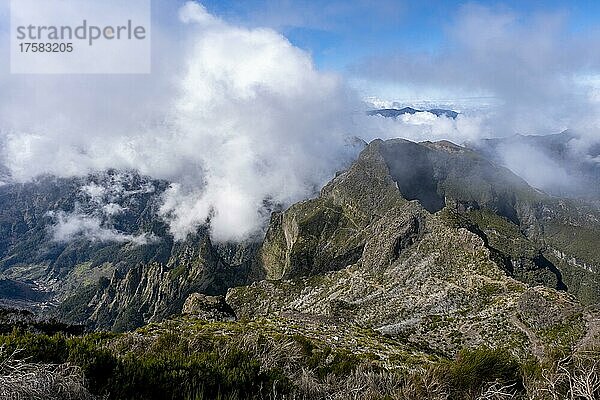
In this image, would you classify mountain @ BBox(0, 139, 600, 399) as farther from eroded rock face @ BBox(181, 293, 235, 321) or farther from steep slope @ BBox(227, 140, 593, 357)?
eroded rock face @ BBox(181, 293, 235, 321)

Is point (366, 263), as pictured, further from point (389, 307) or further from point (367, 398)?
point (367, 398)

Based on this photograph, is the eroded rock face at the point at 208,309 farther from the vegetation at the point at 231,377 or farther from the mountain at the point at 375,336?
the vegetation at the point at 231,377

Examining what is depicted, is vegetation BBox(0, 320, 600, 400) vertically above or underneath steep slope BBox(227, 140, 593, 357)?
above

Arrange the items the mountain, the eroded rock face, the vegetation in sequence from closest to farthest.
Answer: the vegetation, the mountain, the eroded rock face

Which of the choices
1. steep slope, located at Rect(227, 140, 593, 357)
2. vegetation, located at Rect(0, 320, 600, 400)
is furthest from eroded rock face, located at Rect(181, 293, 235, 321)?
vegetation, located at Rect(0, 320, 600, 400)

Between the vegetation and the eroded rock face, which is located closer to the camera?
the vegetation

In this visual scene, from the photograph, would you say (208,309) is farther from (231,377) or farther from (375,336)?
(231,377)

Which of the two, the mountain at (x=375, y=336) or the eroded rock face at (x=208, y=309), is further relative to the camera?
the eroded rock face at (x=208, y=309)

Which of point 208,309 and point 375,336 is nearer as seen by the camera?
point 375,336

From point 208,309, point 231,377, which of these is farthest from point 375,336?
point 231,377

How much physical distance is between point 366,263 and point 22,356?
10874 cm

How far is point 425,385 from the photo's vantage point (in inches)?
567

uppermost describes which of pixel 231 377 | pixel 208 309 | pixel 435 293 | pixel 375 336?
pixel 231 377

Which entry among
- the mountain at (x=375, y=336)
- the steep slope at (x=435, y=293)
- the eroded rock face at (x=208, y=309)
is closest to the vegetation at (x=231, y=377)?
the mountain at (x=375, y=336)
